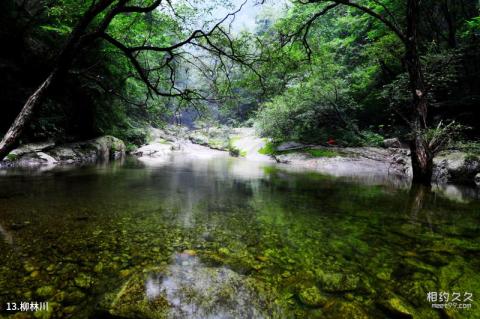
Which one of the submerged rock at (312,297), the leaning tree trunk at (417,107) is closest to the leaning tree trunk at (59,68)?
the submerged rock at (312,297)

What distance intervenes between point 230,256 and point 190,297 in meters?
1.08

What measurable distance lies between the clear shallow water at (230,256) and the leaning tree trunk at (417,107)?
353 cm

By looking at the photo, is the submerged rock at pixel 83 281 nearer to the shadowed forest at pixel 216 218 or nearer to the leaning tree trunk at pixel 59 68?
the shadowed forest at pixel 216 218

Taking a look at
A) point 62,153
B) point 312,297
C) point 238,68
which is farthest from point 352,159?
point 62,153

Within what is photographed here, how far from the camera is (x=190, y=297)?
2189 mm

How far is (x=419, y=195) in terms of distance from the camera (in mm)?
7184

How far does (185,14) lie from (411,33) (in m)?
8.53

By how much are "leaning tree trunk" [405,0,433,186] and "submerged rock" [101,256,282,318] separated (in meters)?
9.48

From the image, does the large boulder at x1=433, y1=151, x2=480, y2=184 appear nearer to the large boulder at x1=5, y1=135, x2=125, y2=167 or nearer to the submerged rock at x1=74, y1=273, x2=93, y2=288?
the submerged rock at x1=74, y1=273, x2=93, y2=288

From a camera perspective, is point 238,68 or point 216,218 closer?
point 216,218

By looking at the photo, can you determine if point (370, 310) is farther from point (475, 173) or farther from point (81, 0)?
point (81, 0)

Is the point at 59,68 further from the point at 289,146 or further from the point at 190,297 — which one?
the point at 289,146

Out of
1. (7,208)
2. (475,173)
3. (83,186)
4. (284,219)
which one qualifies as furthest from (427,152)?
(7,208)

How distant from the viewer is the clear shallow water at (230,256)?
2215 millimetres
